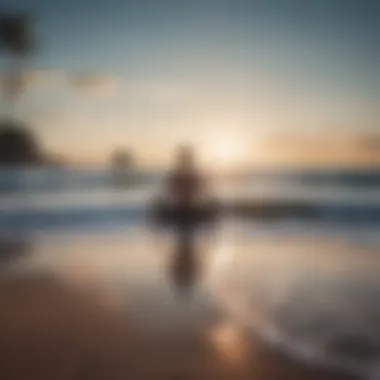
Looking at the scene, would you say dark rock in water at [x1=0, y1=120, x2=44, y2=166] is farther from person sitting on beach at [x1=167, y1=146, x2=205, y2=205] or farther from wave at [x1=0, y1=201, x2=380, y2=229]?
person sitting on beach at [x1=167, y1=146, x2=205, y2=205]

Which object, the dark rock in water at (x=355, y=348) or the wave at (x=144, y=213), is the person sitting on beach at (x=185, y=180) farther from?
the dark rock in water at (x=355, y=348)

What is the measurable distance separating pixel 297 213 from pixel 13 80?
89cm

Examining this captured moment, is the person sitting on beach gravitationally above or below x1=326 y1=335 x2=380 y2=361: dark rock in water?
above

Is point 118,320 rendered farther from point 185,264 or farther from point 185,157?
point 185,157

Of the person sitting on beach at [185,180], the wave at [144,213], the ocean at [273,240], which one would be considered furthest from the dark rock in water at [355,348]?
the person sitting on beach at [185,180]

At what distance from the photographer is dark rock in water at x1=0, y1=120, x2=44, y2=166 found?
4.29 feet

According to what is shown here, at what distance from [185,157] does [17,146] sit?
465 millimetres

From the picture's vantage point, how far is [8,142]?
1322 mm

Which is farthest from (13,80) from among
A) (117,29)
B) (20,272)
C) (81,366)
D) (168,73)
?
(81,366)

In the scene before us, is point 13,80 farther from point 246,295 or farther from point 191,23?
point 246,295

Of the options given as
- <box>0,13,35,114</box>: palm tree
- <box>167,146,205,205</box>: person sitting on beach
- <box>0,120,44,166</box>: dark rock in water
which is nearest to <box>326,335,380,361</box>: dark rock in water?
<box>167,146,205,205</box>: person sitting on beach

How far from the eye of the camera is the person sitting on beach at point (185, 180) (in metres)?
1.31

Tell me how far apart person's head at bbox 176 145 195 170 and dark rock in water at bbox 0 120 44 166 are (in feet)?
1.23

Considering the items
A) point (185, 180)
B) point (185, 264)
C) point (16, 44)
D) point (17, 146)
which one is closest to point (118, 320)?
point (185, 264)
